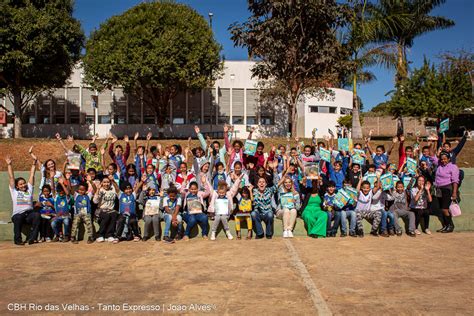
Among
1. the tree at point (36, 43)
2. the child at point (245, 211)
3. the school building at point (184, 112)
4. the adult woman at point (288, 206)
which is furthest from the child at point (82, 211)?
the school building at point (184, 112)

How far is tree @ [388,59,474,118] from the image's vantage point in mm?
21453

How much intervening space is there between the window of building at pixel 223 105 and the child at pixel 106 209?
2769 cm

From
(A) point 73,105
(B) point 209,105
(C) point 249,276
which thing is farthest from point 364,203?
(A) point 73,105

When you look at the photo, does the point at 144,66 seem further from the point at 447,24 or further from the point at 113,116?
the point at 447,24

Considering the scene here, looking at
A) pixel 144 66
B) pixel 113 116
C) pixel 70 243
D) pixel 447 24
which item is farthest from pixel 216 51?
pixel 70 243

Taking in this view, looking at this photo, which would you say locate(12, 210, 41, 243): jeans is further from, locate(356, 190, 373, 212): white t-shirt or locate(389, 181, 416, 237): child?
locate(389, 181, 416, 237): child

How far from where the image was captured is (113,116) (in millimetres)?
34750

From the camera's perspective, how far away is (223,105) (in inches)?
1403

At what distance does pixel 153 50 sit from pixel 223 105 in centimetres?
1053

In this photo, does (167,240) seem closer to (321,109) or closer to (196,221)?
(196,221)

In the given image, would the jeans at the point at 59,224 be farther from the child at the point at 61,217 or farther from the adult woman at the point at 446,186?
the adult woman at the point at 446,186

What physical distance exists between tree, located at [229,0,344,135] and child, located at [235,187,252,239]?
10739 millimetres

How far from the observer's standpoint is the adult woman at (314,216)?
8180 millimetres

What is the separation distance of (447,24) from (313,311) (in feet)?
90.5
